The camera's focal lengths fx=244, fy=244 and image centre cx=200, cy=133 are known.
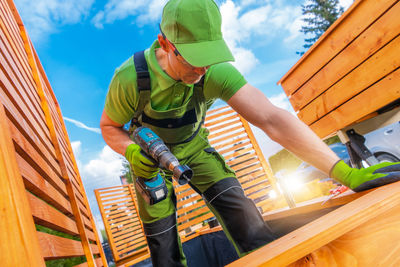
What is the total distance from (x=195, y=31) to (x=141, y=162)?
86 cm

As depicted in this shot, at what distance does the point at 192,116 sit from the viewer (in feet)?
6.24

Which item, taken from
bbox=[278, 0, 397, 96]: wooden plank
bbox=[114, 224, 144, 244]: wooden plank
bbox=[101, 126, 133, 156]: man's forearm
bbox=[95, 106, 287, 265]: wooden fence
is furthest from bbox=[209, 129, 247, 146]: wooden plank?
bbox=[114, 224, 144, 244]: wooden plank

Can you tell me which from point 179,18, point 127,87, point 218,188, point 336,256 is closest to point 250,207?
point 218,188

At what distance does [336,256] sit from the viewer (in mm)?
757

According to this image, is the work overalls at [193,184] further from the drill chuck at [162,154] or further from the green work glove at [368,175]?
the green work glove at [368,175]

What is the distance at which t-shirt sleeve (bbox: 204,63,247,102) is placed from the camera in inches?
66.7

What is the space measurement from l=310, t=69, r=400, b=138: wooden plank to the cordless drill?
2.11m

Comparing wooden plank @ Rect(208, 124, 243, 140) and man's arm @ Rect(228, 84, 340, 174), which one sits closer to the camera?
man's arm @ Rect(228, 84, 340, 174)

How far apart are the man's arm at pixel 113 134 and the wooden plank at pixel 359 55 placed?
240 centimetres

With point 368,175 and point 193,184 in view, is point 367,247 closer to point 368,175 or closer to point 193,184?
point 368,175

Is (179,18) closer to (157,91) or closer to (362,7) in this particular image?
(157,91)

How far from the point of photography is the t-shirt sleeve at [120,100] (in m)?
1.64

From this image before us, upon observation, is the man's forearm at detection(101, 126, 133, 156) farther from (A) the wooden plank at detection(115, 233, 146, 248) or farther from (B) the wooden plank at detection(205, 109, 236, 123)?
(A) the wooden plank at detection(115, 233, 146, 248)

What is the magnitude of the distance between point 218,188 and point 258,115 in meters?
0.67
